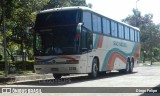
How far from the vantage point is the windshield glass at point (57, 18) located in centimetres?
1798

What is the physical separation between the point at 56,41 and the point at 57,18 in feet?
4.01

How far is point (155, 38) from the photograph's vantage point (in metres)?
81.0

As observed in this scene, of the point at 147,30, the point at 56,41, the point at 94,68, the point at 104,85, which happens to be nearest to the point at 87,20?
the point at 56,41

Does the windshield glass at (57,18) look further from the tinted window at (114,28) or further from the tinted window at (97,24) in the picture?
the tinted window at (114,28)

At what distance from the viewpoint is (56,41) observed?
18.0 m

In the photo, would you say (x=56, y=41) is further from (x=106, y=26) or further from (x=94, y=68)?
(x=106, y=26)

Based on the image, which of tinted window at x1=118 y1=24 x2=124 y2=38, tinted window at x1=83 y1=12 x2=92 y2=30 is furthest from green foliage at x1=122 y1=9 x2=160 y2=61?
tinted window at x1=83 y1=12 x2=92 y2=30

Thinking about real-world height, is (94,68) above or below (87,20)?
below

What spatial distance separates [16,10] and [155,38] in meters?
56.4

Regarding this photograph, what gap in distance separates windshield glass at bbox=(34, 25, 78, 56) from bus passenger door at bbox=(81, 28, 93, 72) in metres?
0.65

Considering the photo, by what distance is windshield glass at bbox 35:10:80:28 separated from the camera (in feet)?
59.0

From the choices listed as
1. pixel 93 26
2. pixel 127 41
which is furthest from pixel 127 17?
pixel 93 26

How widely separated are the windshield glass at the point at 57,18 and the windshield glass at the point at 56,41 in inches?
11.1

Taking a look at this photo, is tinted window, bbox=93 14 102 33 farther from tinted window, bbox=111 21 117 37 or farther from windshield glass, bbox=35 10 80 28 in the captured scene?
tinted window, bbox=111 21 117 37
